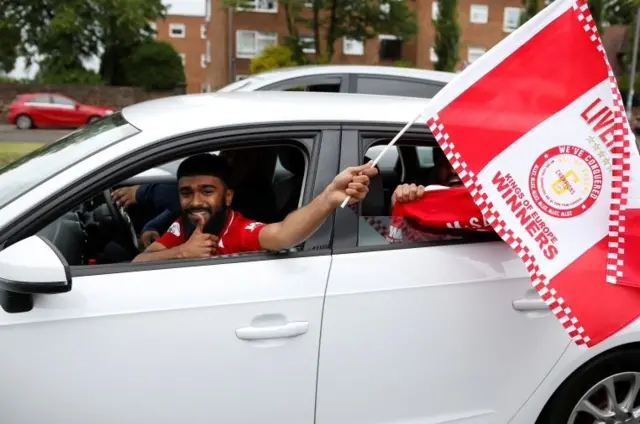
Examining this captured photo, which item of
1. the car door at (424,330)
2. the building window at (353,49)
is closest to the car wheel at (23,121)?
the building window at (353,49)

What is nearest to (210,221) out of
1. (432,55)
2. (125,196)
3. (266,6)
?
(125,196)

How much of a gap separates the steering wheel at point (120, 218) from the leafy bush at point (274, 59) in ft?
97.9

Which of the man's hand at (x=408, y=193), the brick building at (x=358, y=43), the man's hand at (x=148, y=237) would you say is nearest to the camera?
the man's hand at (x=408, y=193)

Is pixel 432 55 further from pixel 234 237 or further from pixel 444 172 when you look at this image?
pixel 234 237

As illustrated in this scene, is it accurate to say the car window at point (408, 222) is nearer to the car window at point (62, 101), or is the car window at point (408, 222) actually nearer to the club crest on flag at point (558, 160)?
the club crest on flag at point (558, 160)

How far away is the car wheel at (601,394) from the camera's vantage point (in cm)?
263

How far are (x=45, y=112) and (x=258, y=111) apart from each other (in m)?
25.0

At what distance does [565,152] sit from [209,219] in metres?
1.35

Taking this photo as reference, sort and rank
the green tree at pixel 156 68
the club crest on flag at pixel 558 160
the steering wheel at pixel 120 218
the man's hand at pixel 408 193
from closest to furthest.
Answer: the club crest on flag at pixel 558 160 → the man's hand at pixel 408 193 → the steering wheel at pixel 120 218 → the green tree at pixel 156 68

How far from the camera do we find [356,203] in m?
2.46

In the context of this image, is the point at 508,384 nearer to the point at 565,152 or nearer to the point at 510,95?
the point at 565,152

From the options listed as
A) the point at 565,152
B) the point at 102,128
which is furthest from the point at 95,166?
the point at 565,152

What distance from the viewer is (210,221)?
104 inches

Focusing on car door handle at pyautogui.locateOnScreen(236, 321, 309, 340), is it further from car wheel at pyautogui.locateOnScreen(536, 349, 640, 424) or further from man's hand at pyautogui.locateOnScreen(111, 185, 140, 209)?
man's hand at pyautogui.locateOnScreen(111, 185, 140, 209)
